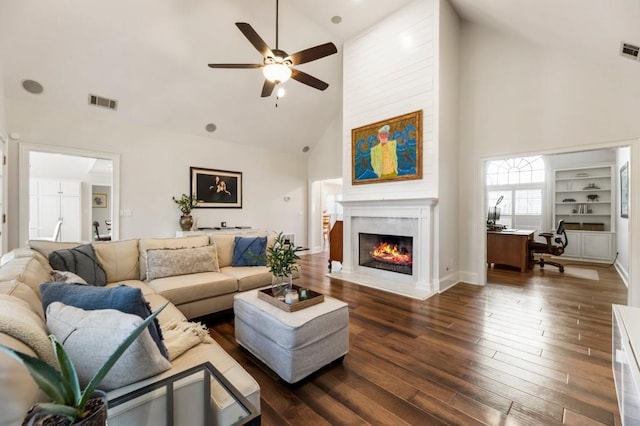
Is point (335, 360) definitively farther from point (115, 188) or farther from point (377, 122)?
point (115, 188)

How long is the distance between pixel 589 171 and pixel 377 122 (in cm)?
583

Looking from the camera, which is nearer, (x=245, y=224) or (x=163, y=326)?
(x=163, y=326)

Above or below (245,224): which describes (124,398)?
below

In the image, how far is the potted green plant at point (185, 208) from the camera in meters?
5.31

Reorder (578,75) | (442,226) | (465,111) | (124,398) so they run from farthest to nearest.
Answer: (465,111), (442,226), (578,75), (124,398)

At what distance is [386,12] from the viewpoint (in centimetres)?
438

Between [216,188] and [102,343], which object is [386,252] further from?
[102,343]

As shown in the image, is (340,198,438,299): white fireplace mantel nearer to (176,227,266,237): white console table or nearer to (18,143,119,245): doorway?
(176,227,266,237): white console table

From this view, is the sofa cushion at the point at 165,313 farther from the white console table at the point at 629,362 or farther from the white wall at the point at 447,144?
the white wall at the point at 447,144

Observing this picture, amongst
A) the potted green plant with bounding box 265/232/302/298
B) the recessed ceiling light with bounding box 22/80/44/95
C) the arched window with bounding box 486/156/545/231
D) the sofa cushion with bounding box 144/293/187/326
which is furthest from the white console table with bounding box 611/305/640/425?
the recessed ceiling light with bounding box 22/80/44/95

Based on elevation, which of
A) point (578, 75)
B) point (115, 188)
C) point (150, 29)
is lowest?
point (115, 188)

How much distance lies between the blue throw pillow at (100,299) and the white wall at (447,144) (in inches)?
149

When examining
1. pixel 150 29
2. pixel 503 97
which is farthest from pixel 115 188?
pixel 503 97

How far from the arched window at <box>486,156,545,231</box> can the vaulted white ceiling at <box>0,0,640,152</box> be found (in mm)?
4547
